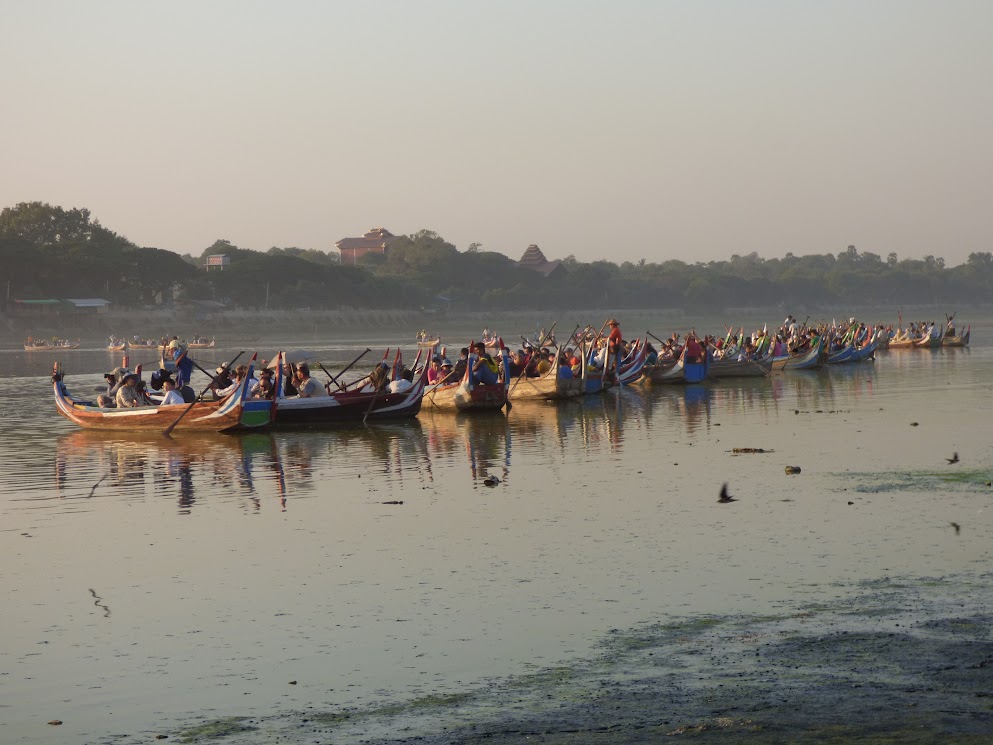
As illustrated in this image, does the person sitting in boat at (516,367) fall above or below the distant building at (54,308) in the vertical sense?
below

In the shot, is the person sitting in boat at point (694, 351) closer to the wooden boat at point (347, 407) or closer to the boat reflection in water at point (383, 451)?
the boat reflection in water at point (383, 451)

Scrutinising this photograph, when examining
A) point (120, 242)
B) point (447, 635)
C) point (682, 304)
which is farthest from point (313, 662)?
point (682, 304)

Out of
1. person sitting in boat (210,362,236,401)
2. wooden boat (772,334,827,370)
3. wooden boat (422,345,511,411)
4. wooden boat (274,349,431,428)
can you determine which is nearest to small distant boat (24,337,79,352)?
wooden boat (772,334,827,370)

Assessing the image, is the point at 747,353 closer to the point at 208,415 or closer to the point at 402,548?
the point at 208,415

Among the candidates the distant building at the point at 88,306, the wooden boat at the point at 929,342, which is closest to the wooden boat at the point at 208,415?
the wooden boat at the point at 929,342

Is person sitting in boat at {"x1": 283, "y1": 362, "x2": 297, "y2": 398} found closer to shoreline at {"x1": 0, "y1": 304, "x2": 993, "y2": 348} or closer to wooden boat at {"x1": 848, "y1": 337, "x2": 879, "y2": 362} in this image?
wooden boat at {"x1": 848, "y1": 337, "x2": 879, "y2": 362}

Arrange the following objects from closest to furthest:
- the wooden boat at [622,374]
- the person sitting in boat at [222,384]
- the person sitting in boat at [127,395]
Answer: the person sitting in boat at [127,395], the person sitting in boat at [222,384], the wooden boat at [622,374]

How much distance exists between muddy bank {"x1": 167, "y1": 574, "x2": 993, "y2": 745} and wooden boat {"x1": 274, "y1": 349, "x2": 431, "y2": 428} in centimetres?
1632

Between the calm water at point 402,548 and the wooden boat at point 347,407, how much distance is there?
4.02 ft

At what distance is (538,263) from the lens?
561 ft

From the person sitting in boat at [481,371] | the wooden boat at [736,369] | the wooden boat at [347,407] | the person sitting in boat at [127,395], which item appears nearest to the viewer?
the wooden boat at [347,407]

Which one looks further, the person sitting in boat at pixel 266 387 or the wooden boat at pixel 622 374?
the wooden boat at pixel 622 374

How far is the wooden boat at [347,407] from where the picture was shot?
24.9 metres

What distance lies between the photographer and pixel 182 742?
7.27m
